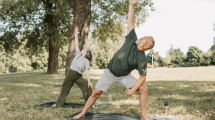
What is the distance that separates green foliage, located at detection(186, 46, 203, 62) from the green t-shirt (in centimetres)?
7092

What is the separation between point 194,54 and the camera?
68.1 metres

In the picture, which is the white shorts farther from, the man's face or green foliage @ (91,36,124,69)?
green foliage @ (91,36,124,69)

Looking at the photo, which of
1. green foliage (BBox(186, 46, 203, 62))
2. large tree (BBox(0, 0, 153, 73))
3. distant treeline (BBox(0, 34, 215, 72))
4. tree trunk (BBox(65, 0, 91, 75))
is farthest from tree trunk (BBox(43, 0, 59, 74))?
green foliage (BBox(186, 46, 203, 62))

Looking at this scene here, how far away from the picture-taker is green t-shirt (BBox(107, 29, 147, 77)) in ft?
11.6

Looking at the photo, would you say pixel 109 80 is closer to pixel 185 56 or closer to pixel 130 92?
pixel 130 92

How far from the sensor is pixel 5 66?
2490 inches

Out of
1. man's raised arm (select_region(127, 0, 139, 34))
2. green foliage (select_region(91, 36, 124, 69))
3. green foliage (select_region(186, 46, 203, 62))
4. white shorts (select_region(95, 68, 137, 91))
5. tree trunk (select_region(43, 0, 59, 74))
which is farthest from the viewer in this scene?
green foliage (select_region(186, 46, 203, 62))

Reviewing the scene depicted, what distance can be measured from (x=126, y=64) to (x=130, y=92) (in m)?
0.55

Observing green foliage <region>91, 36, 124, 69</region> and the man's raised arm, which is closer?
the man's raised arm

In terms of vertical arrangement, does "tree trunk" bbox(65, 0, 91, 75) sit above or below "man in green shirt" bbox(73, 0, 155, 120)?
above

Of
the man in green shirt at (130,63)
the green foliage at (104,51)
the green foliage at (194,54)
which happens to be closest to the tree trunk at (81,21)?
the man in green shirt at (130,63)

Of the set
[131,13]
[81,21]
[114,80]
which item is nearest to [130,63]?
[114,80]

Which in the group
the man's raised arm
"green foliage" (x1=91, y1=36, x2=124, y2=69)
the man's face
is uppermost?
"green foliage" (x1=91, y1=36, x2=124, y2=69)

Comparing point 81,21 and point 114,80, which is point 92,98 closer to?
point 114,80
